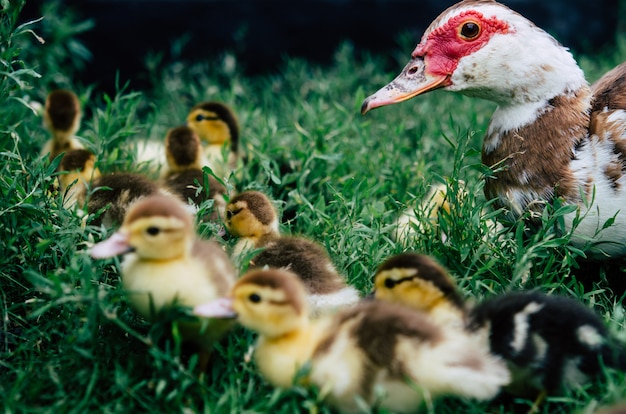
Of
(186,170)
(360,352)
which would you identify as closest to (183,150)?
(186,170)

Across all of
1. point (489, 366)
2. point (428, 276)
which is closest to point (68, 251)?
point (428, 276)

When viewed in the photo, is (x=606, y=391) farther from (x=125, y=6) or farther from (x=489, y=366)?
(x=125, y=6)

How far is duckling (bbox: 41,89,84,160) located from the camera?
13.3 ft

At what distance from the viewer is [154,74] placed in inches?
227

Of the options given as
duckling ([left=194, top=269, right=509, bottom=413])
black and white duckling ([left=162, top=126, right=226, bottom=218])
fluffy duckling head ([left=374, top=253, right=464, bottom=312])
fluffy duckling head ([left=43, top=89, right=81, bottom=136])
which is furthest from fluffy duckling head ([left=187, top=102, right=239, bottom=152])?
duckling ([left=194, top=269, right=509, bottom=413])

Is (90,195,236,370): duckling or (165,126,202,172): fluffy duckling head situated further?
(165,126,202,172): fluffy duckling head

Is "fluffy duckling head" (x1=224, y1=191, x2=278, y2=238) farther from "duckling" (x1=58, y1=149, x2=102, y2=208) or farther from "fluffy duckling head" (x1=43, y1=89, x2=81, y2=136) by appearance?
"fluffy duckling head" (x1=43, y1=89, x2=81, y2=136)

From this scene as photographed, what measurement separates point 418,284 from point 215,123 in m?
1.97

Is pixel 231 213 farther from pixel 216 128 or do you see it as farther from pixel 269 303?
pixel 216 128

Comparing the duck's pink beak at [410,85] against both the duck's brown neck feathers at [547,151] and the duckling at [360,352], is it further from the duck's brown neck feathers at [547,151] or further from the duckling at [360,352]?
the duckling at [360,352]

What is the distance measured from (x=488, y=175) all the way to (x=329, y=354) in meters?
1.16

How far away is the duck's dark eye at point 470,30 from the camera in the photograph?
322cm

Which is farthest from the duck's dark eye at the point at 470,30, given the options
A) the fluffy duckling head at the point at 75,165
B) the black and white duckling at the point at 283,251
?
the fluffy duckling head at the point at 75,165

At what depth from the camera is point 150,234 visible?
2461mm
